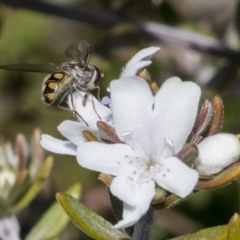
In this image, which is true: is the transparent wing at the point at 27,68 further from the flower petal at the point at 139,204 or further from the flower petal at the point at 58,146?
the flower petal at the point at 139,204

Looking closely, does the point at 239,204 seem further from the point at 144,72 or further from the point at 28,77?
the point at 144,72

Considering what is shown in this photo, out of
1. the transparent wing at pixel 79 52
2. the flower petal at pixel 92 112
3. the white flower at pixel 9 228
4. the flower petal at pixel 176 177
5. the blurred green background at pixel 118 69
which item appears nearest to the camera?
the flower petal at pixel 176 177

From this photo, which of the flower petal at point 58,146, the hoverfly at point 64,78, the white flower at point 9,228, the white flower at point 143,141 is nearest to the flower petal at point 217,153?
the white flower at point 143,141

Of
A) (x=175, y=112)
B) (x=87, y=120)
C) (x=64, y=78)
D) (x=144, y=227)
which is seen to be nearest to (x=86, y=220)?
(x=144, y=227)

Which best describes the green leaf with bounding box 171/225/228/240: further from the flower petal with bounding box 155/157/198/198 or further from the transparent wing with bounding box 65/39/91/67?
the transparent wing with bounding box 65/39/91/67

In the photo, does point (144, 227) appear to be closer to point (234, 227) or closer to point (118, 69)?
point (234, 227)

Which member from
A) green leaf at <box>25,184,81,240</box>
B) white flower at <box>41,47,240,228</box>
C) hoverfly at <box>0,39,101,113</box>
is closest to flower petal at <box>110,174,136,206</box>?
white flower at <box>41,47,240,228</box>
